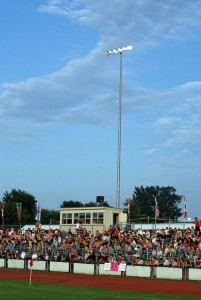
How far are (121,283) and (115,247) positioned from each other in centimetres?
774

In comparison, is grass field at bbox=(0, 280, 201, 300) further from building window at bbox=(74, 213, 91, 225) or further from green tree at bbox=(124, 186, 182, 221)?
green tree at bbox=(124, 186, 182, 221)

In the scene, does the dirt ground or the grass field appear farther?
the dirt ground

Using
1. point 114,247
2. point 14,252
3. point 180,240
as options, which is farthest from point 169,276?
point 14,252

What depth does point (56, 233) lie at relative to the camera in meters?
46.0

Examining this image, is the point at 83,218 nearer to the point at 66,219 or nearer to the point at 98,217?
the point at 98,217

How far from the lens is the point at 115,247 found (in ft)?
130

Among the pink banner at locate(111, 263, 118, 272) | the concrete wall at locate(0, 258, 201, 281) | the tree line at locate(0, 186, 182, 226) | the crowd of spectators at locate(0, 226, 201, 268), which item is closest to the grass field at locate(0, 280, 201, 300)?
the concrete wall at locate(0, 258, 201, 281)

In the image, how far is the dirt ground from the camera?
2807 cm

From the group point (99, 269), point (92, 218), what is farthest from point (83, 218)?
point (99, 269)

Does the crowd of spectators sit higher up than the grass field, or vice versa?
the crowd of spectators

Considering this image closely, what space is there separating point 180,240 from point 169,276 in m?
3.34

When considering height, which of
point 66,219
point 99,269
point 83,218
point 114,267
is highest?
point 83,218

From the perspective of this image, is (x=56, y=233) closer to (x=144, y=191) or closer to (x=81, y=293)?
(x=81, y=293)

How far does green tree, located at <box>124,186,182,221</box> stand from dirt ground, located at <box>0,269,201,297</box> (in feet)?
343
